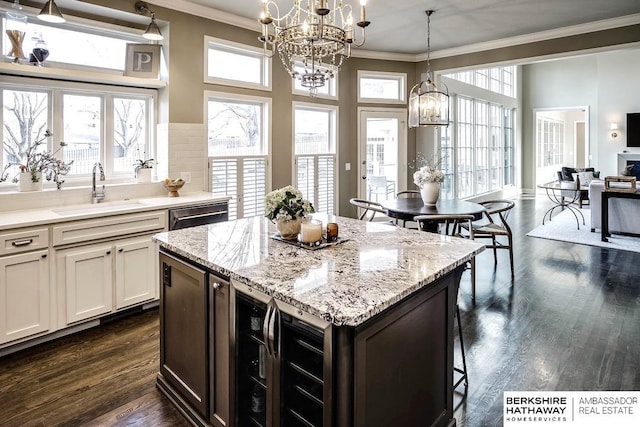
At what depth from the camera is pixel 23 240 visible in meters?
2.81

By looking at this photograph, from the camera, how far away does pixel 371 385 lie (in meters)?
1.51

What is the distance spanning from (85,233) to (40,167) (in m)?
0.96

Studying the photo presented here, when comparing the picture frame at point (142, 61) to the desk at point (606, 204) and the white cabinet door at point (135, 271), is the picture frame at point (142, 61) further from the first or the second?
the desk at point (606, 204)

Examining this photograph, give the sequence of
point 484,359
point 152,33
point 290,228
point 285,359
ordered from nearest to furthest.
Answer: point 285,359 < point 290,228 < point 484,359 < point 152,33

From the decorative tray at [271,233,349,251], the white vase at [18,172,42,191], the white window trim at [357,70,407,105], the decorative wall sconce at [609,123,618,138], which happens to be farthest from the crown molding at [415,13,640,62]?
the decorative wall sconce at [609,123,618,138]

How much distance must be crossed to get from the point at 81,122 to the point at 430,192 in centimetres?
360

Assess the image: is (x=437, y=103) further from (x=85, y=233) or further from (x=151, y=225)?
(x=85, y=233)

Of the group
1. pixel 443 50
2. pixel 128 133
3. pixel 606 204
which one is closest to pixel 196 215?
pixel 128 133

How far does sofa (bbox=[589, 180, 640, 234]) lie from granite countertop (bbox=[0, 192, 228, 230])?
608 centimetres

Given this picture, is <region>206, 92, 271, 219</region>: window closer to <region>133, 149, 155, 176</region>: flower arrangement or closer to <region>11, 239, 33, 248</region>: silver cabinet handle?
<region>133, 149, 155, 176</region>: flower arrangement

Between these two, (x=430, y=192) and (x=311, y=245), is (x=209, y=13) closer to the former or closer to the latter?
(x=430, y=192)

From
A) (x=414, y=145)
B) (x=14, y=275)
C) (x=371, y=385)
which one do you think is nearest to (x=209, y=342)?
(x=371, y=385)

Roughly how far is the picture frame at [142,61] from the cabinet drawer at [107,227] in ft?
5.13

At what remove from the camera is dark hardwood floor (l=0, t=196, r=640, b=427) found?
7.41ft
